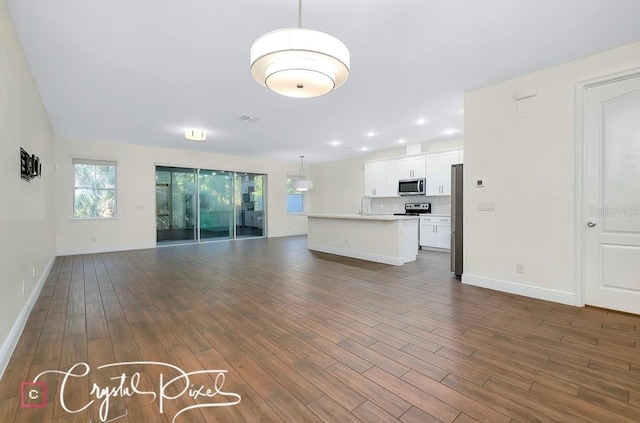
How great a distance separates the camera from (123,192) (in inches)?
278

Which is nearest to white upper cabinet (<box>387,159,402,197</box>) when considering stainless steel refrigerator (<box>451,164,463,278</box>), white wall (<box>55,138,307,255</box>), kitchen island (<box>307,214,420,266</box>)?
kitchen island (<box>307,214,420,266</box>)

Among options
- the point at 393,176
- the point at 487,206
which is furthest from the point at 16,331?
the point at 393,176

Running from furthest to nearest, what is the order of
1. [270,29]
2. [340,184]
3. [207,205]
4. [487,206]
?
[340,184] → [207,205] → [487,206] → [270,29]

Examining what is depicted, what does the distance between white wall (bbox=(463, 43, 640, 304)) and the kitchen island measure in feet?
4.64

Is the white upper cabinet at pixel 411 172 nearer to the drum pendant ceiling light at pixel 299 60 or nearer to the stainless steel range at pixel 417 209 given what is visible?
the stainless steel range at pixel 417 209

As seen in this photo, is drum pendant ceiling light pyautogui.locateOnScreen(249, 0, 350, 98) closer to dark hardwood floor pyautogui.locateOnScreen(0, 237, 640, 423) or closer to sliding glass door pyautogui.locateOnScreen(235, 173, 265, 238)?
dark hardwood floor pyautogui.locateOnScreen(0, 237, 640, 423)

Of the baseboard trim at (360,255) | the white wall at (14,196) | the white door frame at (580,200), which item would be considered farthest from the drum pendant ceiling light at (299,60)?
the baseboard trim at (360,255)

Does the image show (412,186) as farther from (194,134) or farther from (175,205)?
(175,205)

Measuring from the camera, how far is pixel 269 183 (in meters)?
9.81

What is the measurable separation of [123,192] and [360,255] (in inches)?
240

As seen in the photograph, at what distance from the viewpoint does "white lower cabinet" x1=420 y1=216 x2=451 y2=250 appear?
6658 mm

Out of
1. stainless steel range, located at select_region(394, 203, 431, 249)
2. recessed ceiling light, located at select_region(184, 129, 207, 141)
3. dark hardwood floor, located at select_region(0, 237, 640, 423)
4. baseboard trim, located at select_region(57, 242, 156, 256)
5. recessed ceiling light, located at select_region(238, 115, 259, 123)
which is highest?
recessed ceiling light, located at select_region(238, 115, 259, 123)

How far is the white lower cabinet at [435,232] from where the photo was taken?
6.66 meters

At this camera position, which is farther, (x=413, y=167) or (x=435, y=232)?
(x=413, y=167)
